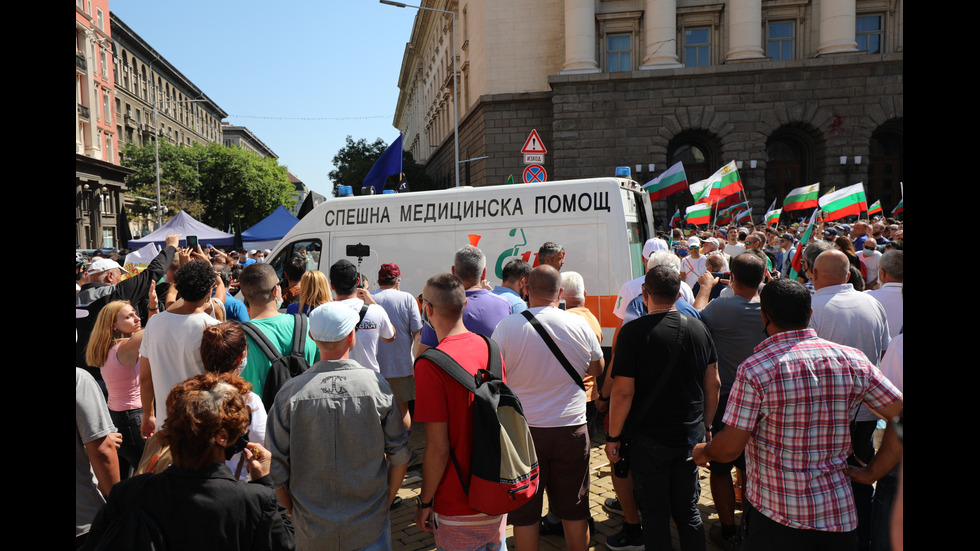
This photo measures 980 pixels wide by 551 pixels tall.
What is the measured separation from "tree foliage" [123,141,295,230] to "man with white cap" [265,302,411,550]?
4908 centimetres

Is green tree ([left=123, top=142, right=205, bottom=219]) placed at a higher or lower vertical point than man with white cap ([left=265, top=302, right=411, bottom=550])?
higher

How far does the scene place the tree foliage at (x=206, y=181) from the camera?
157 feet

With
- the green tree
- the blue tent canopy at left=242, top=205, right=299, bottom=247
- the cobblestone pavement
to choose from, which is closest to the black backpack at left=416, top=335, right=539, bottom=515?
the cobblestone pavement

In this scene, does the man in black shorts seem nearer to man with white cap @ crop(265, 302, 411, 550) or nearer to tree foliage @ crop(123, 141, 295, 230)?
man with white cap @ crop(265, 302, 411, 550)

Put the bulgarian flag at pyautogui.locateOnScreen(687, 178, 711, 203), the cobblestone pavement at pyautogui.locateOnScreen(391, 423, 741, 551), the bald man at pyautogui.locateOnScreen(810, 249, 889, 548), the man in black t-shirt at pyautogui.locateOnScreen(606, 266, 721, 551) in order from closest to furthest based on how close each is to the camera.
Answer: the man in black t-shirt at pyautogui.locateOnScreen(606, 266, 721, 551)
the bald man at pyautogui.locateOnScreen(810, 249, 889, 548)
the cobblestone pavement at pyautogui.locateOnScreen(391, 423, 741, 551)
the bulgarian flag at pyautogui.locateOnScreen(687, 178, 711, 203)

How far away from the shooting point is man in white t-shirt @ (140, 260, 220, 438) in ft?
12.4

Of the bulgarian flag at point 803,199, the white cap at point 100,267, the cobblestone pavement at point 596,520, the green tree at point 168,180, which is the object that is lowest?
the cobblestone pavement at point 596,520

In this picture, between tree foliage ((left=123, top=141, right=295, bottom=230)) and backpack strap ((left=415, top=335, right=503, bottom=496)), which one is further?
tree foliage ((left=123, top=141, right=295, bottom=230))

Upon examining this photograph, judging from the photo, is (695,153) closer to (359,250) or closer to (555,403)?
(359,250)

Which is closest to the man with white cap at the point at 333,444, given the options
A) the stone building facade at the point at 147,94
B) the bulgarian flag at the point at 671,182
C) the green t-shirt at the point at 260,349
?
the green t-shirt at the point at 260,349

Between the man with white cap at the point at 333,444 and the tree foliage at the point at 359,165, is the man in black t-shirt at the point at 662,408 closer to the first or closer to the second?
the man with white cap at the point at 333,444

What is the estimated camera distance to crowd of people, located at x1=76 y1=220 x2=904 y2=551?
7.66ft

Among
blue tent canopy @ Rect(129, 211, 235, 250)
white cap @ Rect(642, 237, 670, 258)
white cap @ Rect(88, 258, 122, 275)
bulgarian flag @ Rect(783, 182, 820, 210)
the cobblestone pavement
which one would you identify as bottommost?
the cobblestone pavement

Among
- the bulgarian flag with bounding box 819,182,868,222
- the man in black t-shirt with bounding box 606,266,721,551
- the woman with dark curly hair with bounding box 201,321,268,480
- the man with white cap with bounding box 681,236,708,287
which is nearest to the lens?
the woman with dark curly hair with bounding box 201,321,268,480
